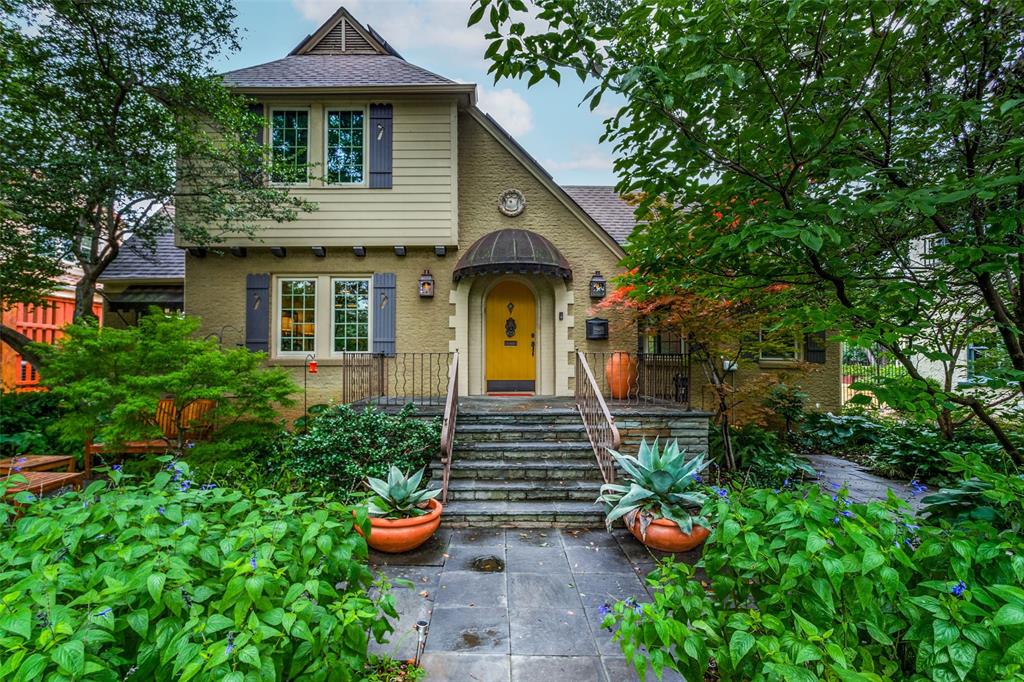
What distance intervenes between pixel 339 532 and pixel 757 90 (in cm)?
330

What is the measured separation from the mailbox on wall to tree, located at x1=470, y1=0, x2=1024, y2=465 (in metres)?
4.98

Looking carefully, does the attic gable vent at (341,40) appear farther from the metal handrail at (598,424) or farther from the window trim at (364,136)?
the metal handrail at (598,424)

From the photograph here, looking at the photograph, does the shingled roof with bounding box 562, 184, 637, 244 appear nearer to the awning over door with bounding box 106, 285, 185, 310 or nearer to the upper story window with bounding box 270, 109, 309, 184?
the upper story window with bounding box 270, 109, 309, 184

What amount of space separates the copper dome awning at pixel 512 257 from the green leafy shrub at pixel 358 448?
10.1 feet

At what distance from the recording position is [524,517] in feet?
14.7

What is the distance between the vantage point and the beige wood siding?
784 cm

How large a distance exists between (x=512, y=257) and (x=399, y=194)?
8.27ft

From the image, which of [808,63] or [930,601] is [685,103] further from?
[930,601]

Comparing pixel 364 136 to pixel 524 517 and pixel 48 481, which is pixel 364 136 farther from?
pixel 524 517

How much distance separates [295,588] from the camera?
1.58 m

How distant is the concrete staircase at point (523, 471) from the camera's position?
177 inches

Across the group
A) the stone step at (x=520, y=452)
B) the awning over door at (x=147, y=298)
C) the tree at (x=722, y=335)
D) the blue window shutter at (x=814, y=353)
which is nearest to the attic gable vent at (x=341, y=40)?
the awning over door at (x=147, y=298)

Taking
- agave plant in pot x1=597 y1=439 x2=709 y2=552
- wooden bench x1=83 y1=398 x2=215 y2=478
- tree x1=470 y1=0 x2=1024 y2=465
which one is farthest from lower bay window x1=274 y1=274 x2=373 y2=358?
tree x1=470 y1=0 x2=1024 y2=465

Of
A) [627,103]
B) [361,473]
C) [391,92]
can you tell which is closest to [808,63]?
[627,103]
